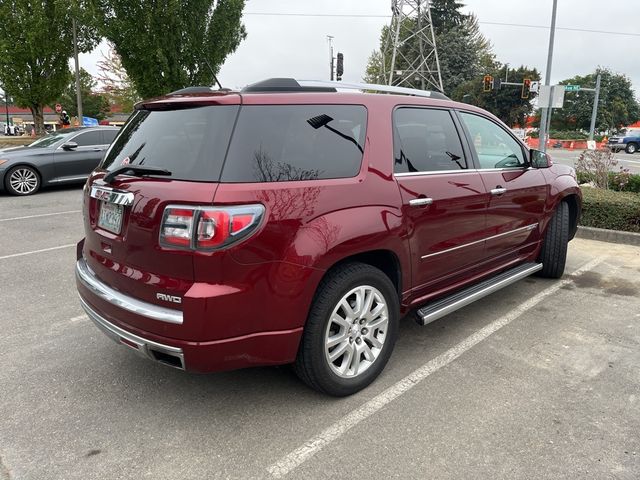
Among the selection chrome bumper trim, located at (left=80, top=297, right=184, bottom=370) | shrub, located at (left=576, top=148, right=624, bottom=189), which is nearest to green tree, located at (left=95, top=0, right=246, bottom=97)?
shrub, located at (left=576, top=148, right=624, bottom=189)

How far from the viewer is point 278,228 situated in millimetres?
2484

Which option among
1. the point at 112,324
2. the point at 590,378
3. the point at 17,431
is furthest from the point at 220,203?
the point at 590,378

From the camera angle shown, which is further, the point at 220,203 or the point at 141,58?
the point at 141,58

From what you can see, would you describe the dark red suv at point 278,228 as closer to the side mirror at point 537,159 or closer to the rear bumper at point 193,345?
the rear bumper at point 193,345

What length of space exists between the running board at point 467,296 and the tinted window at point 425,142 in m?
0.95

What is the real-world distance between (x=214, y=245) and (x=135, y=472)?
45.4 inches

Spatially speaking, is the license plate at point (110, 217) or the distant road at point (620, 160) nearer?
the license plate at point (110, 217)

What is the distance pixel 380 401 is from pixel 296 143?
1.60 meters

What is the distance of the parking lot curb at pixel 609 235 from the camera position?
6941 mm

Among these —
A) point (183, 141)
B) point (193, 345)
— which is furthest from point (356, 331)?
point (183, 141)

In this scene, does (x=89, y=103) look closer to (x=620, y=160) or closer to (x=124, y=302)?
(x=620, y=160)

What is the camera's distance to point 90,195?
10.2 feet

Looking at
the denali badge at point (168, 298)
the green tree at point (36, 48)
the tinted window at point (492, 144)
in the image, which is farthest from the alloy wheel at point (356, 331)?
the green tree at point (36, 48)

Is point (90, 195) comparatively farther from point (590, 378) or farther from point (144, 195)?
point (590, 378)
